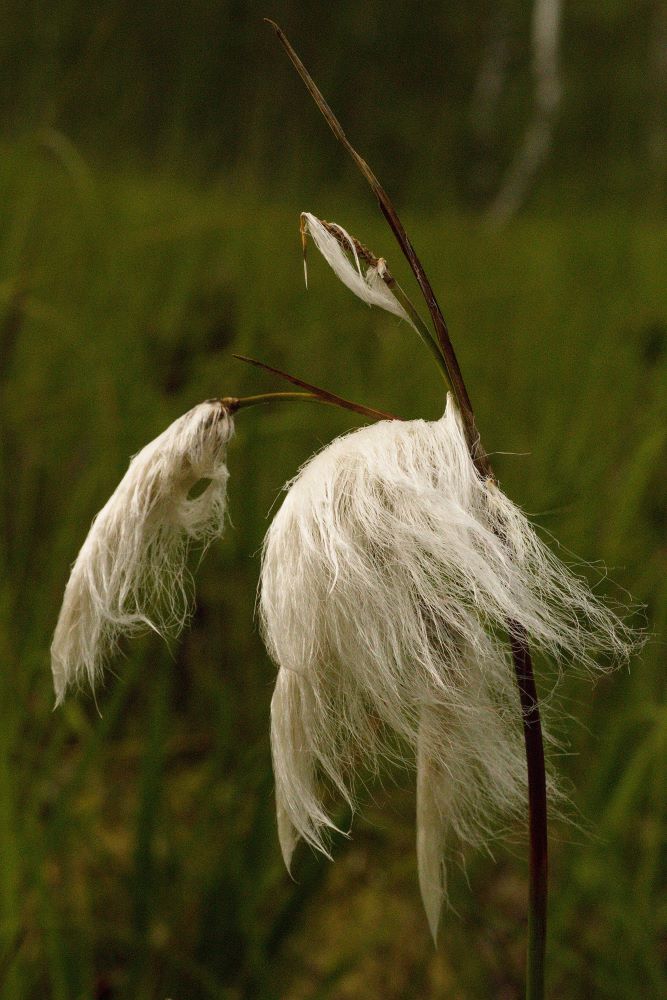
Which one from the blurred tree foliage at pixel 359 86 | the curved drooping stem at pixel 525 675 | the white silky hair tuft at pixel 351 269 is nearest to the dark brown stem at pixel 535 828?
the curved drooping stem at pixel 525 675

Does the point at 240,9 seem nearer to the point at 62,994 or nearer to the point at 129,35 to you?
the point at 129,35

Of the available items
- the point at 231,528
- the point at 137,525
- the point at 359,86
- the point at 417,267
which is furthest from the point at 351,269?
the point at 359,86

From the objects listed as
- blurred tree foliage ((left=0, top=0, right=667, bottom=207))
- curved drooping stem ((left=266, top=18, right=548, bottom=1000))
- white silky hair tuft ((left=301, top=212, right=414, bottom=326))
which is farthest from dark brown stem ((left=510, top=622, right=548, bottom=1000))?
blurred tree foliage ((left=0, top=0, right=667, bottom=207))

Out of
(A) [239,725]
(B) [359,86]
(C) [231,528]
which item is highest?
(B) [359,86]

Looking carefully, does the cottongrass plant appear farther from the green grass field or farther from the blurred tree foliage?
the blurred tree foliage

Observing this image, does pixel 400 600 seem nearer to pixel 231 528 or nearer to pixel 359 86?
pixel 231 528
